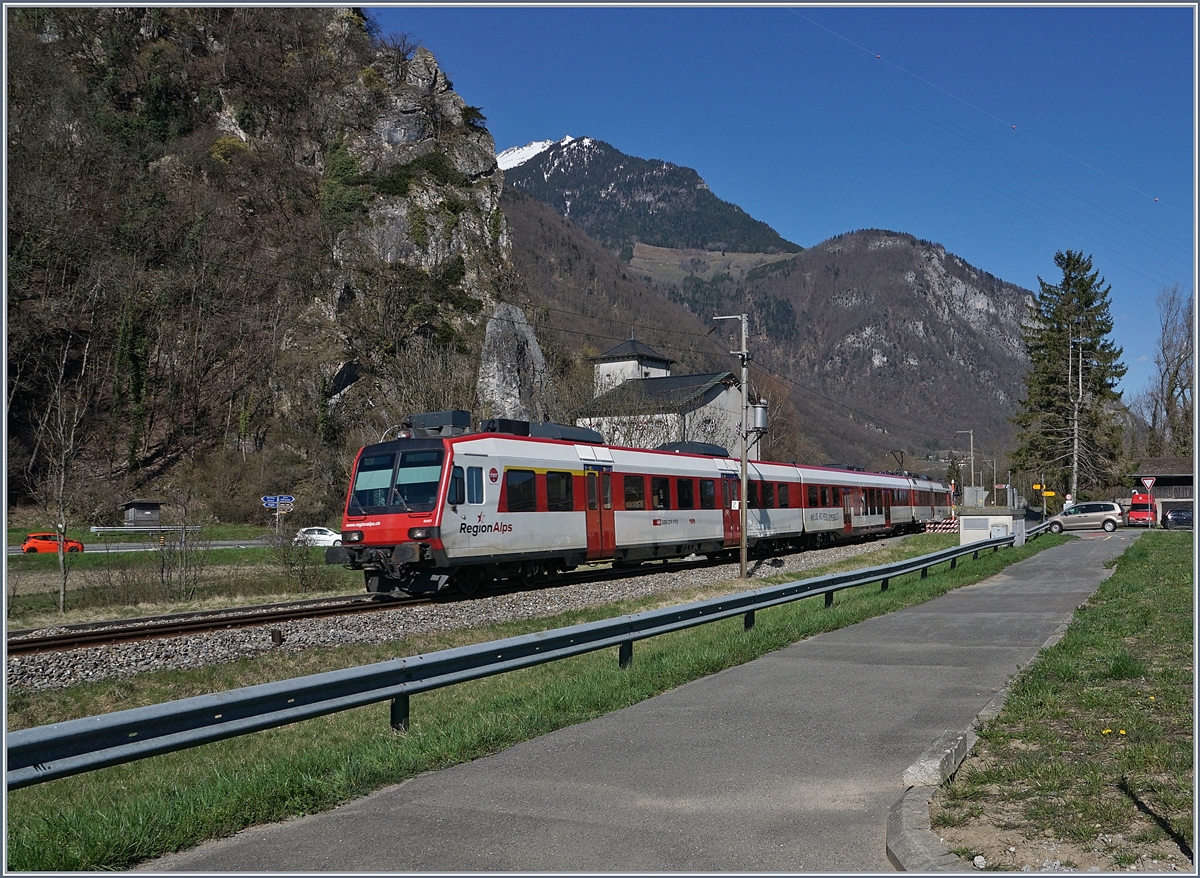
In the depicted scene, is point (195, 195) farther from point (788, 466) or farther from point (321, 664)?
point (321, 664)

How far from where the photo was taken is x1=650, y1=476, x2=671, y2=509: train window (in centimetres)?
2645

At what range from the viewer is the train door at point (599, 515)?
78.3ft

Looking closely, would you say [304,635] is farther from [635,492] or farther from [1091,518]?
[1091,518]

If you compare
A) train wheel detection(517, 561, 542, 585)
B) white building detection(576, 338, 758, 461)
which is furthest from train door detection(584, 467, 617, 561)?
Result: white building detection(576, 338, 758, 461)

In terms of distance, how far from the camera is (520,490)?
21.4m

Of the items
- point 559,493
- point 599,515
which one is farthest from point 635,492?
point 559,493

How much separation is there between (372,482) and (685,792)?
15.2m

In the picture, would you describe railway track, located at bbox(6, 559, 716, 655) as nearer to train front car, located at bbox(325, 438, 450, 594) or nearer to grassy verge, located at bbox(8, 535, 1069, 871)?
train front car, located at bbox(325, 438, 450, 594)

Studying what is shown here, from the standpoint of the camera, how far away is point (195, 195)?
73.3 metres

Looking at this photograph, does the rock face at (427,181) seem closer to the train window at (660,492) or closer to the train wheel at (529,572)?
the train window at (660,492)

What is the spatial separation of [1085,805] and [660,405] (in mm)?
53274

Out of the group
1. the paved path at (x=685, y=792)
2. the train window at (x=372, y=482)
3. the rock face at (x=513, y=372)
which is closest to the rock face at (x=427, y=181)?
the rock face at (x=513, y=372)

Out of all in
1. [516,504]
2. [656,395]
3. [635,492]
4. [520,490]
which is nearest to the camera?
[516,504]

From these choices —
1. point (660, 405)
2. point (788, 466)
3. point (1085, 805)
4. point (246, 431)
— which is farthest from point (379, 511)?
point (246, 431)
